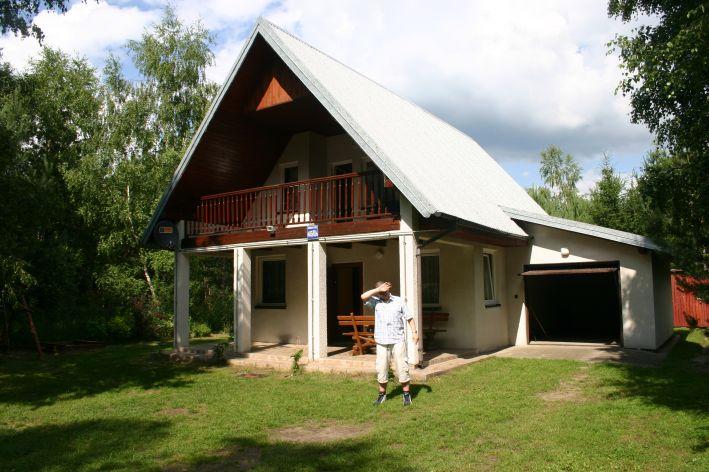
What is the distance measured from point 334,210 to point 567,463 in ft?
25.2

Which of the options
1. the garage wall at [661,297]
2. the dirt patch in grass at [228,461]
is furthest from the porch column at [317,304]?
the garage wall at [661,297]

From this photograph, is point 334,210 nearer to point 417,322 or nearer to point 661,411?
point 417,322

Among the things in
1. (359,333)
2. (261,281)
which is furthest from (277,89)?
(261,281)

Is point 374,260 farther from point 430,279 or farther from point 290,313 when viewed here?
point 290,313

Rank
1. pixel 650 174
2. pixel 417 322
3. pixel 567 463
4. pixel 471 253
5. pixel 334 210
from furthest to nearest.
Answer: pixel 471 253 < pixel 334 210 < pixel 650 174 < pixel 417 322 < pixel 567 463

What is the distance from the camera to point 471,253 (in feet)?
42.9

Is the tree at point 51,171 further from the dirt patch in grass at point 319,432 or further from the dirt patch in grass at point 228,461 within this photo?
the dirt patch in grass at point 228,461

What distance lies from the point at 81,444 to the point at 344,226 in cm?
644

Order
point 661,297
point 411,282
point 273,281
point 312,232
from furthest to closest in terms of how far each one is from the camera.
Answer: point 273,281, point 661,297, point 312,232, point 411,282

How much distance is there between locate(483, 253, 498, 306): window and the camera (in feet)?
46.7

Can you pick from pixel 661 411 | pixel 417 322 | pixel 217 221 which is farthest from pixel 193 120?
pixel 661 411

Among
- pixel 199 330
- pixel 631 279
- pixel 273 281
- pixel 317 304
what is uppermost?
pixel 273 281

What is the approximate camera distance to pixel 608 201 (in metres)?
27.2

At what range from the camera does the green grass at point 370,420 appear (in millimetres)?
5711
